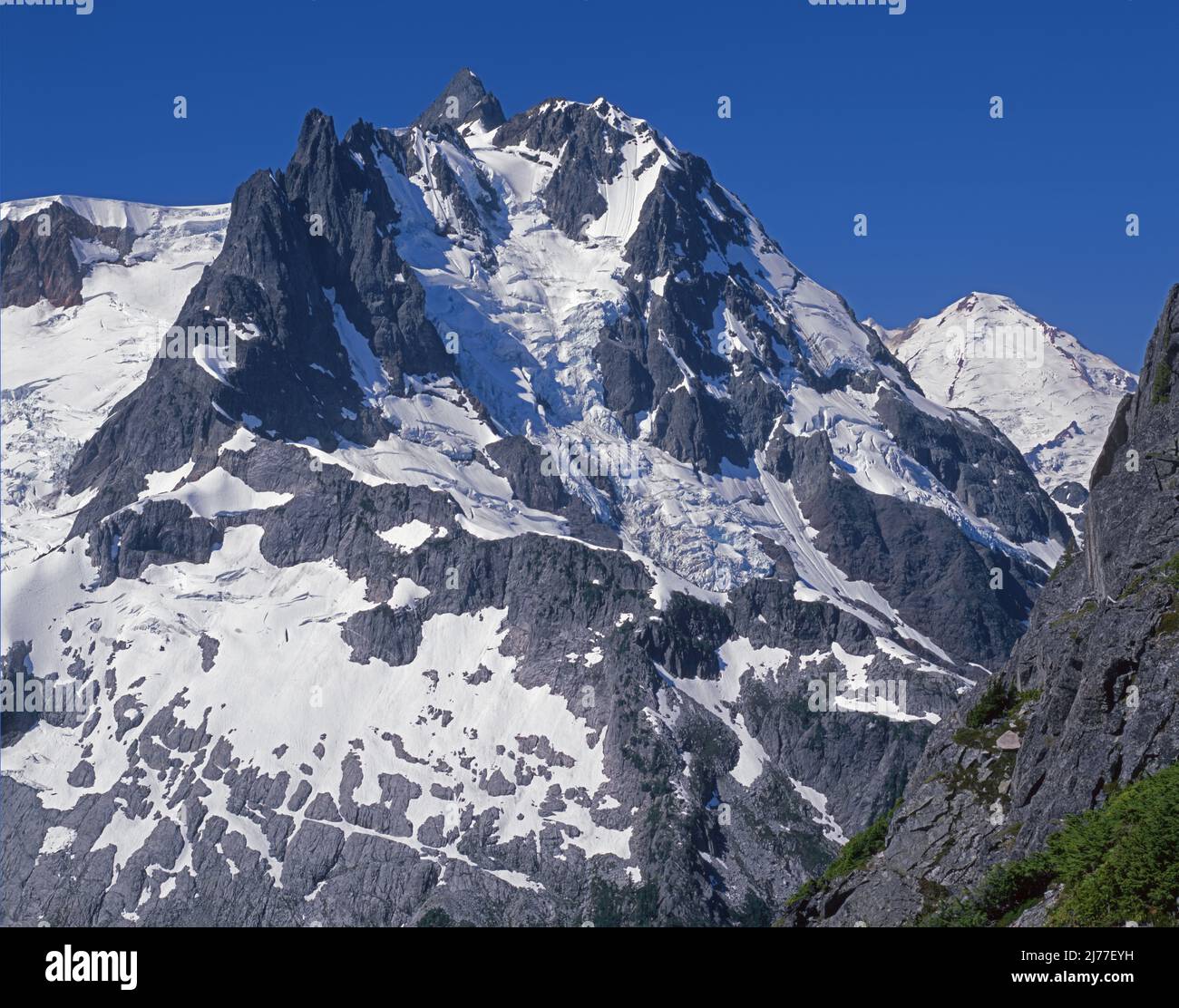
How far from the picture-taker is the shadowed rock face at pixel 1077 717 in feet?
291

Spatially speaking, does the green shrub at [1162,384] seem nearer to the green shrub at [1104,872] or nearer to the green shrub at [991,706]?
the green shrub at [991,706]

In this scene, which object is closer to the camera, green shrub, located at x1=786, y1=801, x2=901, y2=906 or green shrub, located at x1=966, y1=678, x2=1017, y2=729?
green shrub, located at x1=966, y1=678, x2=1017, y2=729

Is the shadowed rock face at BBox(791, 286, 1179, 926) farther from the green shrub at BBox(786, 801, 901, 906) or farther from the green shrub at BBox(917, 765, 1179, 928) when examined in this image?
the green shrub at BBox(917, 765, 1179, 928)

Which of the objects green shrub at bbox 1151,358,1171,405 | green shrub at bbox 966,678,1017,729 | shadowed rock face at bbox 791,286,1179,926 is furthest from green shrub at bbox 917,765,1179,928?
green shrub at bbox 1151,358,1171,405

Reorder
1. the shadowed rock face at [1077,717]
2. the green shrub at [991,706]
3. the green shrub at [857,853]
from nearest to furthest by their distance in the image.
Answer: the shadowed rock face at [1077,717] < the green shrub at [991,706] < the green shrub at [857,853]

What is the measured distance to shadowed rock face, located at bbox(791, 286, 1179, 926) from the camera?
3497 inches

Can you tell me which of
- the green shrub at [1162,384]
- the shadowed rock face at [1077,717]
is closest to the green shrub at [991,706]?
the shadowed rock face at [1077,717]

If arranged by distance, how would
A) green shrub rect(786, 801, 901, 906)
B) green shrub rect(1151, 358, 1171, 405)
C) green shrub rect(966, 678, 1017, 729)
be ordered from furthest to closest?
green shrub rect(1151, 358, 1171, 405) → green shrub rect(786, 801, 901, 906) → green shrub rect(966, 678, 1017, 729)
